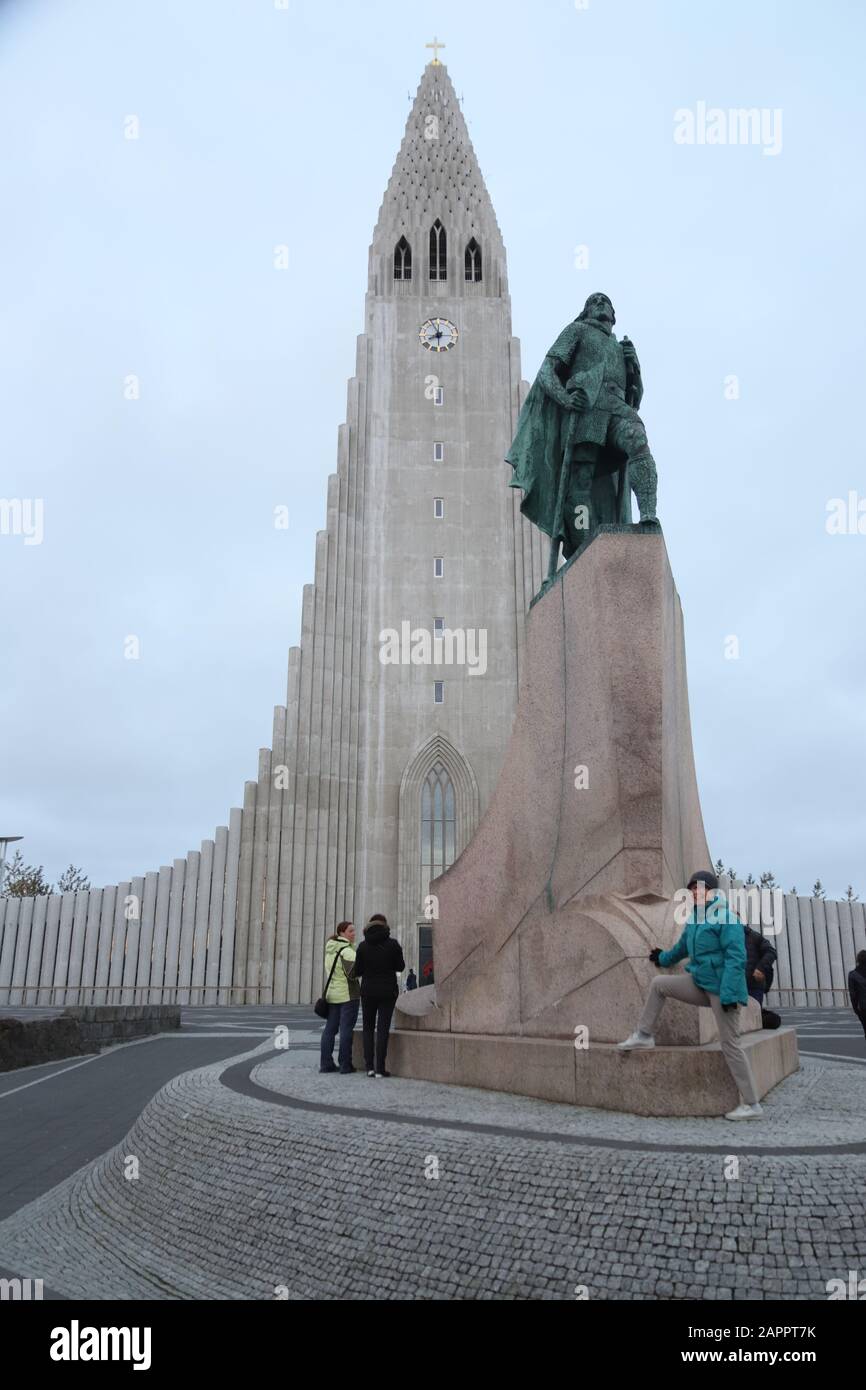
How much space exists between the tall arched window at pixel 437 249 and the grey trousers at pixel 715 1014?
39.2 meters

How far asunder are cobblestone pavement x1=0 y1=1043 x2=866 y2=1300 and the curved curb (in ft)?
0.17

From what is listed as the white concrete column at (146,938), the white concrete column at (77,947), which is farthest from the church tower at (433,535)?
the white concrete column at (77,947)

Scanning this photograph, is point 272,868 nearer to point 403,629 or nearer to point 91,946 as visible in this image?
point 91,946

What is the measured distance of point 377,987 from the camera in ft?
24.2

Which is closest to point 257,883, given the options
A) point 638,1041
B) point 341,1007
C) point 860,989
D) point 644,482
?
point 860,989

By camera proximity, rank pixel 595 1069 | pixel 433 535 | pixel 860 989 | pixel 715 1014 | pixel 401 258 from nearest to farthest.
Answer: pixel 715 1014 < pixel 595 1069 < pixel 860 989 < pixel 433 535 < pixel 401 258

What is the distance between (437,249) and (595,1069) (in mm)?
40287

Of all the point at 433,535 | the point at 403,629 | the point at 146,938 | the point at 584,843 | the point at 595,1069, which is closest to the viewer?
the point at 595,1069

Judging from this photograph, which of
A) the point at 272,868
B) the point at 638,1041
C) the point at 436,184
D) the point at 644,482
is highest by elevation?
the point at 436,184

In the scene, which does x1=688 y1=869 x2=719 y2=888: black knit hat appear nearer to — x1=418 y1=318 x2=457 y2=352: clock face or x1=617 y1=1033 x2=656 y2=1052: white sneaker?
x1=617 y1=1033 x2=656 y2=1052: white sneaker

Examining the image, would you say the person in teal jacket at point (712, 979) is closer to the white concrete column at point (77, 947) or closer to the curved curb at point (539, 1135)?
the curved curb at point (539, 1135)

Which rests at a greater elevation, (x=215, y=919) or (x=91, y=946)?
(x=215, y=919)

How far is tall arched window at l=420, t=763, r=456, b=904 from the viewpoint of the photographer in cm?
3375

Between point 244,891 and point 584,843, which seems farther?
point 244,891
